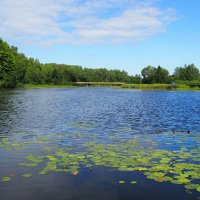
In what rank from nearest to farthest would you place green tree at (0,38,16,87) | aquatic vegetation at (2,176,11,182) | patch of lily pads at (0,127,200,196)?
aquatic vegetation at (2,176,11,182) < patch of lily pads at (0,127,200,196) < green tree at (0,38,16,87)

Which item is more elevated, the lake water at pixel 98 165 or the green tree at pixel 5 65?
the green tree at pixel 5 65

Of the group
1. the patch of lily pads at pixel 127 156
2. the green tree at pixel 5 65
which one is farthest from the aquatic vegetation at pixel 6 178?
the green tree at pixel 5 65

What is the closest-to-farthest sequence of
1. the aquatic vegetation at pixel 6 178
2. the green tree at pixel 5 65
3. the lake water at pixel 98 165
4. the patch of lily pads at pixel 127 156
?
the lake water at pixel 98 165
the aquatic vegetation at pixel 6 178
the patch of lily pads at pixel 127 156
the green tree at pixel 5 65

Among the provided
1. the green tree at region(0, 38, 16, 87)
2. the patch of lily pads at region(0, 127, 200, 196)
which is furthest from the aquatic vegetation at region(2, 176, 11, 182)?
the green tree at region(0, 38, 16, 87)

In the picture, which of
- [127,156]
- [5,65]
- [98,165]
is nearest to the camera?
[98,165]

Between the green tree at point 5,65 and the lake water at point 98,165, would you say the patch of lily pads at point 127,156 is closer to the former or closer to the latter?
the lake water at point 98,165

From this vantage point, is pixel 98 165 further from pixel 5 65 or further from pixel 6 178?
pixel 5 65

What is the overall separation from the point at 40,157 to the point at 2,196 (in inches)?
213

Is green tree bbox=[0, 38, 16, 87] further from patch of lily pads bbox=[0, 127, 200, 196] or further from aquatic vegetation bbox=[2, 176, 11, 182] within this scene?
aquatic vegetation bbox=[2, 176, 11, 182]

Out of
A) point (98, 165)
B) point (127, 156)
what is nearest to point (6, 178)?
point (98, 165)

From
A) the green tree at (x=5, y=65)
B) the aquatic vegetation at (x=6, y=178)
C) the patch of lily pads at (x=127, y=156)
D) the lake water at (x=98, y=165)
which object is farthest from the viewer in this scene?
the green tree at (x=5, y=65)

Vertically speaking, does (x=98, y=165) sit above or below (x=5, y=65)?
below

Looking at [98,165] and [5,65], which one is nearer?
[98,165]

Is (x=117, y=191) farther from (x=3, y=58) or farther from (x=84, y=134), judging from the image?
(x=3, y=58)
